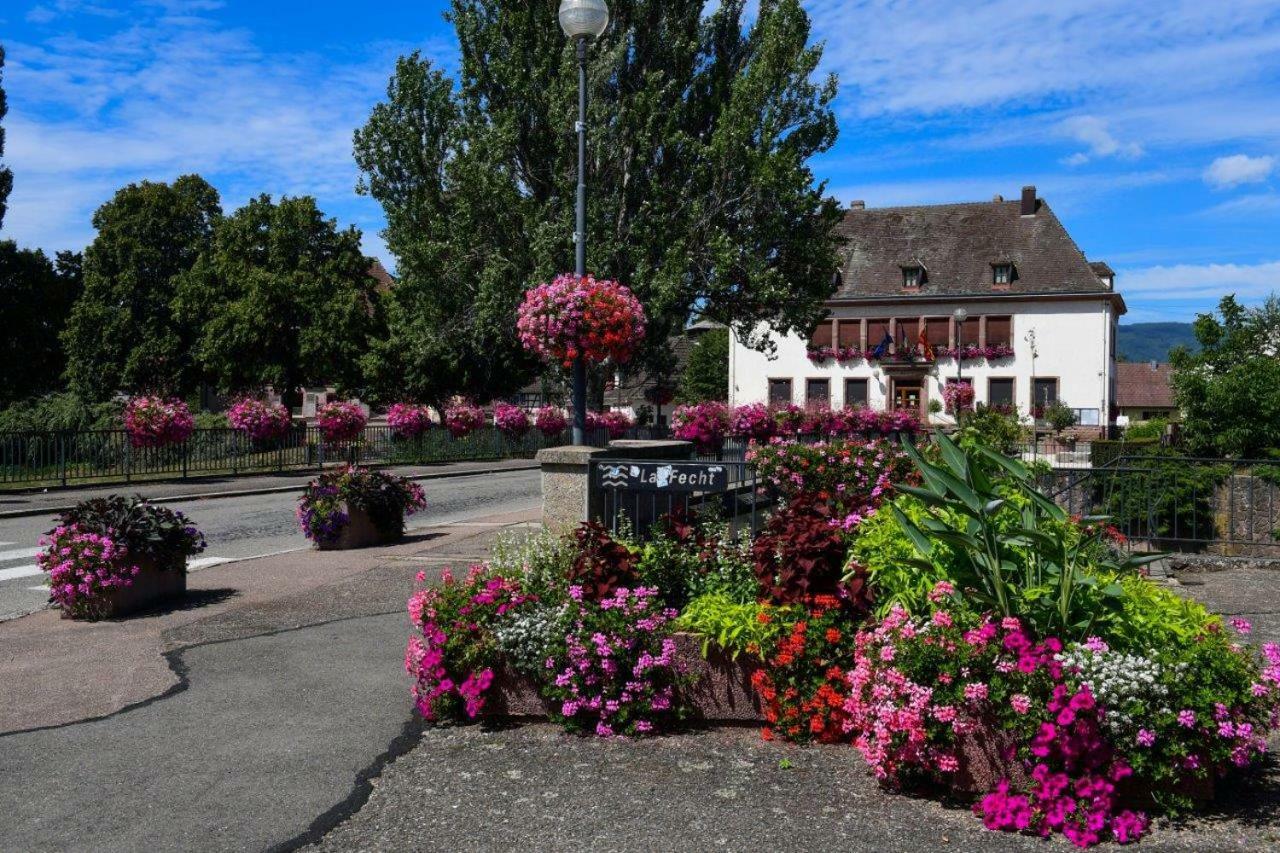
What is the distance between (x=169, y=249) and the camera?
52.9 m

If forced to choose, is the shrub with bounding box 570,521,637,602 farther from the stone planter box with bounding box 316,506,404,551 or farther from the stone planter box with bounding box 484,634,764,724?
the stone planter box with bounding box 316,506,404,551

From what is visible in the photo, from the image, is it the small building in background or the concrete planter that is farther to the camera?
the small building in background

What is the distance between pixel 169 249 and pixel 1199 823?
5616cm

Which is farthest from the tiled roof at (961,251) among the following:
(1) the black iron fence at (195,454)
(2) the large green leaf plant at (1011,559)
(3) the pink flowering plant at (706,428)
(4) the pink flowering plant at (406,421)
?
(2) the large green leaf plant at (1011,559)

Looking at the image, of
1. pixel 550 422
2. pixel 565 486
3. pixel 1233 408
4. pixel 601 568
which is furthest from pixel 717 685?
pixel 550 422

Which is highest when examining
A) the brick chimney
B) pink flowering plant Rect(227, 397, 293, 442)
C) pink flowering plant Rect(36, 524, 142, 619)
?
the brick chimney

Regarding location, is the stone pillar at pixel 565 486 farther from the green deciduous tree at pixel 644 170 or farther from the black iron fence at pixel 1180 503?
the green deciduous tree at pixel 644 170

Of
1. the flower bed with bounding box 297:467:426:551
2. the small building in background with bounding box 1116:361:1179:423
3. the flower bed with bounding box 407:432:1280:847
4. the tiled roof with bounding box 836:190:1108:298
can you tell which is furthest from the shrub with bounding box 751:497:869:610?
the small building in background with bounding box 1116:361:1179:423

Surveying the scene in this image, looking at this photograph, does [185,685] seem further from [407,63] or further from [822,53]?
[407,63]

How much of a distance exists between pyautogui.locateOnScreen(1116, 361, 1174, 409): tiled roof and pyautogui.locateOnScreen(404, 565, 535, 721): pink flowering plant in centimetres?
9949

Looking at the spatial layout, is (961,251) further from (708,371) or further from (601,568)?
(601,568)

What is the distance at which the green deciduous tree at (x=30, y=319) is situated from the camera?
49312 mm

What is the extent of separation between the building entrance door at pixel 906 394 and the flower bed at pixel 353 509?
44.2 meters

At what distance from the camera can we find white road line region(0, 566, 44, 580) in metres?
11.7
